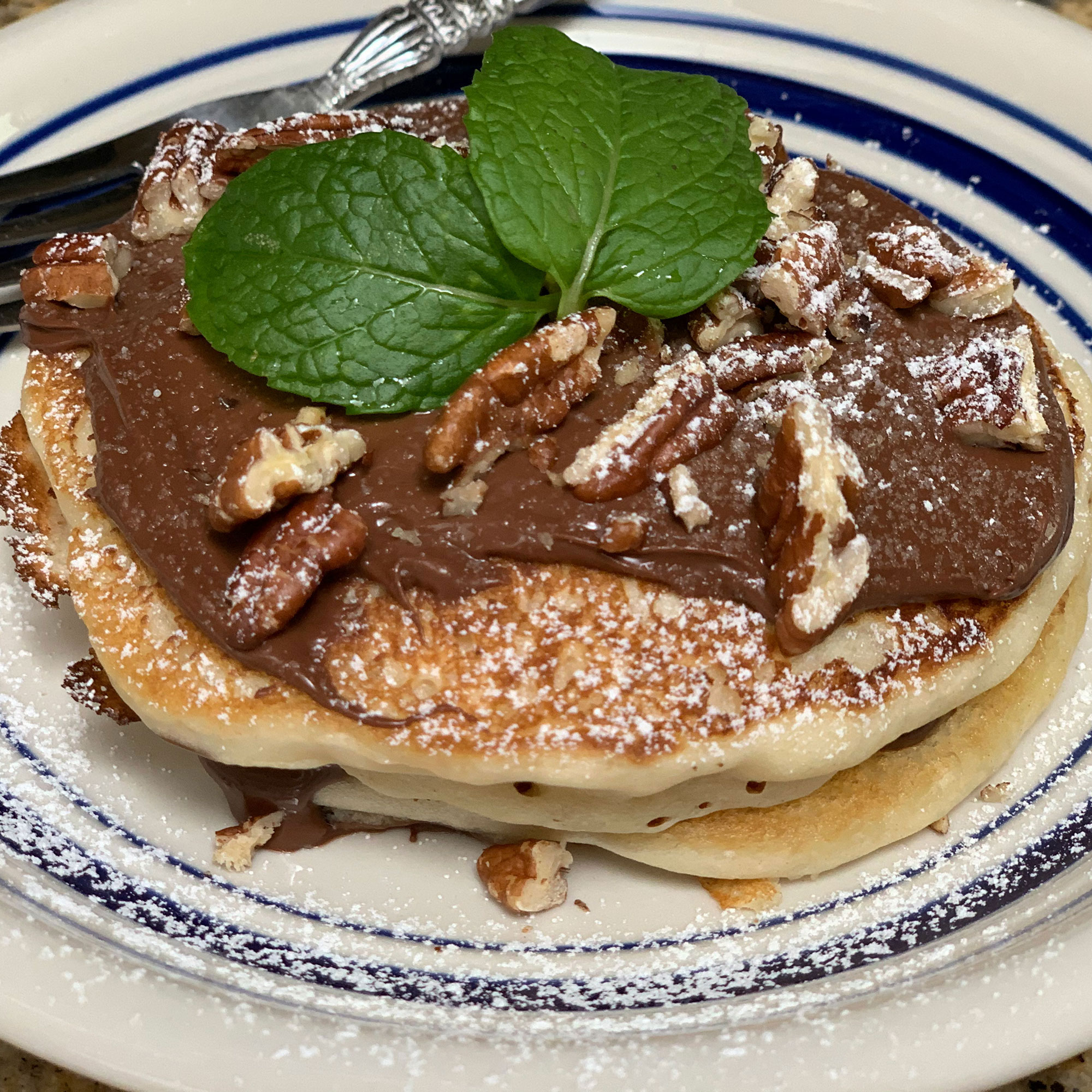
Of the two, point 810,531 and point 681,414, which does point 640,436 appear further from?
point 810,531

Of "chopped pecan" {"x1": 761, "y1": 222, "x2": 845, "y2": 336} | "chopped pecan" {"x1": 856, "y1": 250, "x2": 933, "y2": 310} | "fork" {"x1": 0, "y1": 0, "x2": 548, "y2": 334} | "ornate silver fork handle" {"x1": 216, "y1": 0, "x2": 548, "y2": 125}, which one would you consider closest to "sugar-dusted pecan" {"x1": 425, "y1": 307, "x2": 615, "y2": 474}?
"chopped pecan" {"x1": 761, "y1": 222, "x2": 845, "y2": 336}

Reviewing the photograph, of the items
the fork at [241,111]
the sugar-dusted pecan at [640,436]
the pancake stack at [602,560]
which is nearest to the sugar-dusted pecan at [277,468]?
the pancake stack at [602,560]

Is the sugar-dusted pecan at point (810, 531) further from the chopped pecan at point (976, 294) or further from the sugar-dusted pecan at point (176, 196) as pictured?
the sugar-dusted pecan at point (176, 196)

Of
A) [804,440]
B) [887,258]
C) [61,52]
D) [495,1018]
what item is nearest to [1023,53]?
[887,258]

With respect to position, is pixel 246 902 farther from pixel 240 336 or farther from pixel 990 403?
pixel 990 403

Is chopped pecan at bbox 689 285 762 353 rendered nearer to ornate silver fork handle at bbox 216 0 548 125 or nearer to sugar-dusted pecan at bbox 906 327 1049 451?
sugar-dusted pecan at bbox 906 327 1049 451

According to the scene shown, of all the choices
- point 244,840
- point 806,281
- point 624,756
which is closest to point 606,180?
point 806,281
